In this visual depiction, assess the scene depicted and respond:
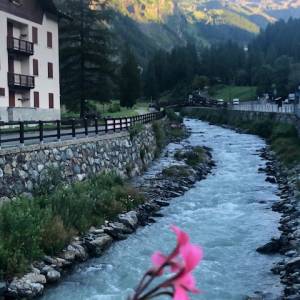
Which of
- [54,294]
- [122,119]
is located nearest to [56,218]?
[54,294]

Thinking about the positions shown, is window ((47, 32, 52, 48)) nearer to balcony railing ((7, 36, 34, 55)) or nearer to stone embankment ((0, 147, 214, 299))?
balcony railing ((7, 36, 34, 55))

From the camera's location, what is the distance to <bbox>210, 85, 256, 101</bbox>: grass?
5915 inches

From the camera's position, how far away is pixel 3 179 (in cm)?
1728

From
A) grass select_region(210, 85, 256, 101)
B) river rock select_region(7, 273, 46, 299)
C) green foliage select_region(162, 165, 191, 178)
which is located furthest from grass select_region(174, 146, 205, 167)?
grass select_region(210, 85, 256, 101)

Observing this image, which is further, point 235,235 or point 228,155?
point 228,155

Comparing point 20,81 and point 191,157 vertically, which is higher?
point 20,81

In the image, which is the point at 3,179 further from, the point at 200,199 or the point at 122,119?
the point at 122,119

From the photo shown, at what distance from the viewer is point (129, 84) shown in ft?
273

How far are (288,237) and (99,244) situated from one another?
651cm

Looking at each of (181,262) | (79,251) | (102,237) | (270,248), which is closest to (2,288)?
(79,251)

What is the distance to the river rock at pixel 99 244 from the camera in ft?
53.4

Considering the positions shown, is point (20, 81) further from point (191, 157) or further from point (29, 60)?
point (191, 157)

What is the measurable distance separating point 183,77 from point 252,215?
171 metres

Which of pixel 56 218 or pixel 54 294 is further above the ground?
pixel 56 218
